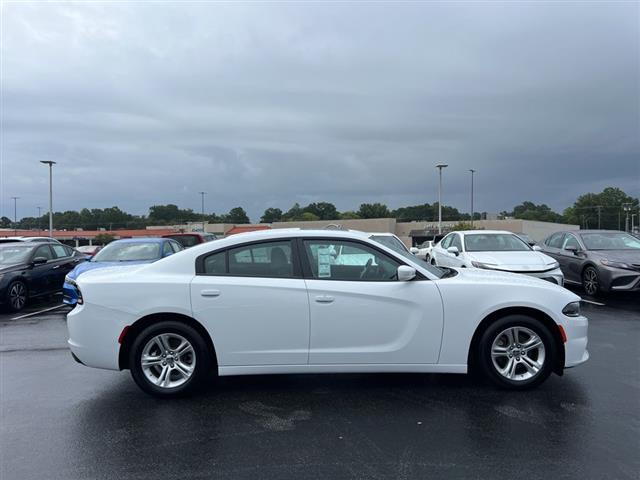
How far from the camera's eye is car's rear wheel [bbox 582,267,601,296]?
33.9 ft

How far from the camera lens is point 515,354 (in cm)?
458

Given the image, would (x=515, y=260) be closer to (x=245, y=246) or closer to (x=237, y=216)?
(x=245, y=246)

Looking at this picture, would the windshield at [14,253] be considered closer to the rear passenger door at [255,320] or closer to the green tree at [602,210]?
the rear passenger door at [255,320]

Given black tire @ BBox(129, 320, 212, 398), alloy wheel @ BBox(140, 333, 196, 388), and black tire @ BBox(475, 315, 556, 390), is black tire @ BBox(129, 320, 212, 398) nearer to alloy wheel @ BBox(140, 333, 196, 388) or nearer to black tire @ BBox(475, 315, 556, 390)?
alloy wheel @ BBox(140, 333, 196, 388)

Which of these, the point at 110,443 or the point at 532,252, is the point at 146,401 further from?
the point at 532,252

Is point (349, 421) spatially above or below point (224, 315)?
below

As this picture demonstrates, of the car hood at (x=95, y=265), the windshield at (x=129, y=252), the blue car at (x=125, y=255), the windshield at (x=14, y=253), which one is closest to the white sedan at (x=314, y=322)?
the car hood at (x=95, y=265)

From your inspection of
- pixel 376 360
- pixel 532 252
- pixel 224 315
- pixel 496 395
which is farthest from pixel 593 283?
pixel 224 315

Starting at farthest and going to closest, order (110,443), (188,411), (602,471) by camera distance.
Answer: (188,411) < (110,443) < (602,471)

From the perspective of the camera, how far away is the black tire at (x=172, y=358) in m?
4.46

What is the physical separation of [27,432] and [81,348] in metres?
0.85

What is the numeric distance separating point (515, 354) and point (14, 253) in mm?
11325

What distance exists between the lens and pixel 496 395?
448 cm

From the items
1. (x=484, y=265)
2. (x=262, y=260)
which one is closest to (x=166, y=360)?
(x=262, y=260)
